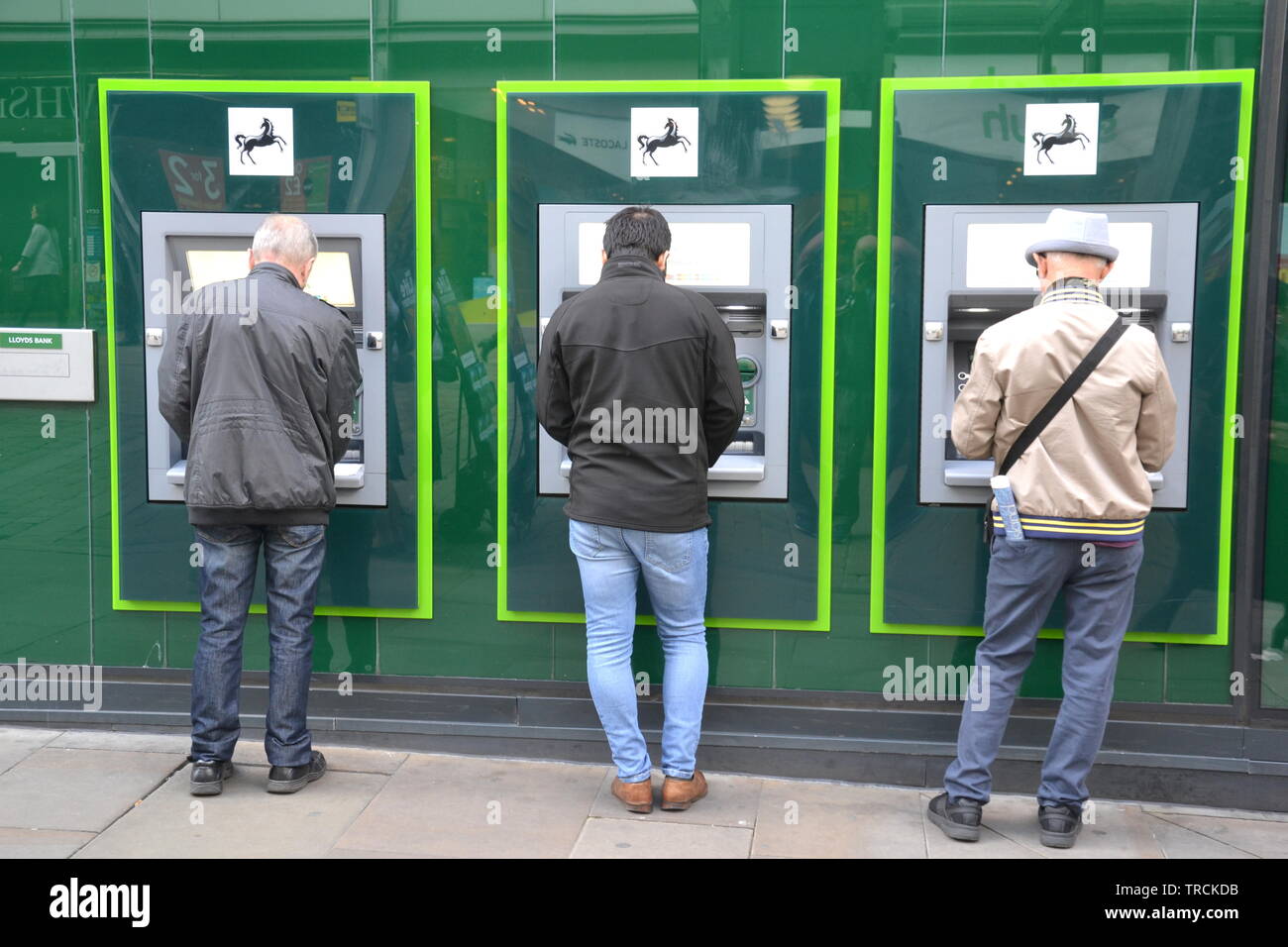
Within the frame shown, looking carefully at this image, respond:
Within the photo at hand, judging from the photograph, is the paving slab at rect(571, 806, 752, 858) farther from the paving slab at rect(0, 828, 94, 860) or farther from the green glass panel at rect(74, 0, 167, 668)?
the green glass panel at rect(74, 0, 167, 668)

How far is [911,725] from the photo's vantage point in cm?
451

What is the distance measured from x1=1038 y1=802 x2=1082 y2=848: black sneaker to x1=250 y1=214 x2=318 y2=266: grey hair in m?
2.97

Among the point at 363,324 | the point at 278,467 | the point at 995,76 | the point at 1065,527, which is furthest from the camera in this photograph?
the point at 363,324

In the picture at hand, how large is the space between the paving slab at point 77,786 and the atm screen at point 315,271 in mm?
1710

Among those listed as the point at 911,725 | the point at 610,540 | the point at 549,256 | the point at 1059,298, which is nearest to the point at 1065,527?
the point at 1059,298

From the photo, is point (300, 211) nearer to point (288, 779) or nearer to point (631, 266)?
point (631, 266)

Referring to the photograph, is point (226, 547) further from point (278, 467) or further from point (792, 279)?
point (792, 279)

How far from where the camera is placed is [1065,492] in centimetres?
376

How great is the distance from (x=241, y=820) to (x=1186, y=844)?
297 centimetres

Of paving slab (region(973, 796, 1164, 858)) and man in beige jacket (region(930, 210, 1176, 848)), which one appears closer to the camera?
man in beige jacket (region(930, 210, 1176, 848))

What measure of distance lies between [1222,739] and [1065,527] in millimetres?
1206

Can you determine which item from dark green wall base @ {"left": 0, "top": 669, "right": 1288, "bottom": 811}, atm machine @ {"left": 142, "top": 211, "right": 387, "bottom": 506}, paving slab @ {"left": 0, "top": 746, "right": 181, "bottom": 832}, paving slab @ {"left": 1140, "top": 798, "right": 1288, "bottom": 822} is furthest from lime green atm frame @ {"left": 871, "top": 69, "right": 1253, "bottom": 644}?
paving slab @ {"left": 0, "top": 746, "right": 181, "bottom": 832}

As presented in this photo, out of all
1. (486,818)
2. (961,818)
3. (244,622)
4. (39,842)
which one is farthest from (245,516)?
(961,818)

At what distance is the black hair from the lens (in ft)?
13.2
